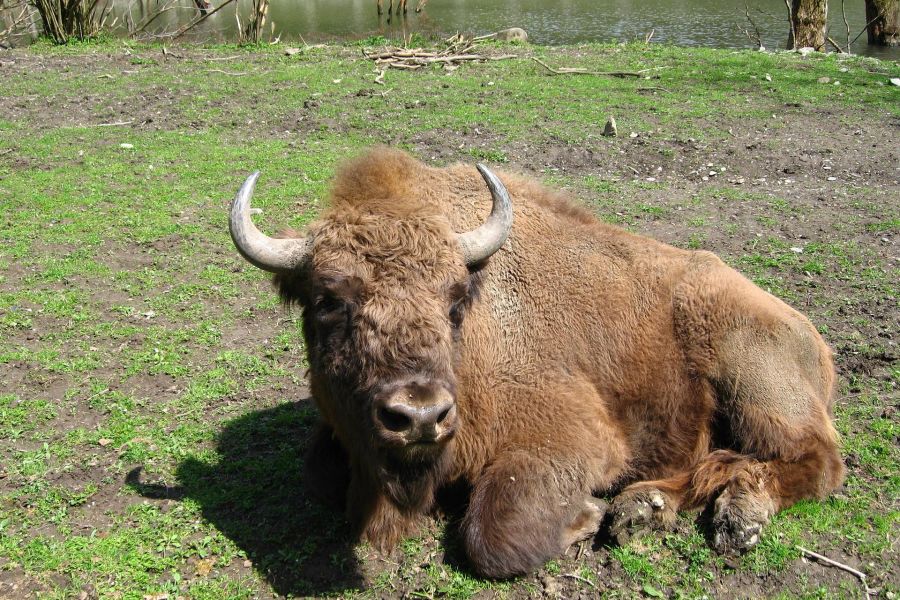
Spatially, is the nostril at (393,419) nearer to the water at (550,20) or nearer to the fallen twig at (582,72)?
the fallen twig at (582,72)

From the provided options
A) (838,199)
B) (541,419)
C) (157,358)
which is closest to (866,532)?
(541,419)

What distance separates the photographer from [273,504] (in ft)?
15.5

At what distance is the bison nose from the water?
19.6m

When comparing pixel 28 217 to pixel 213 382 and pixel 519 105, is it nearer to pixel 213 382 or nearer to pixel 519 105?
pixel 213 382

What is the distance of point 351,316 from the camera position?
3781 mm

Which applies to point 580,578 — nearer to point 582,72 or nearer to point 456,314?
point 456,314

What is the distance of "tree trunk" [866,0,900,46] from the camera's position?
907 inches

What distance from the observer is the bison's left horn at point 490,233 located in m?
4.18

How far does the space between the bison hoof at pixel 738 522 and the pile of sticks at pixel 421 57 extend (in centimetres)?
1355

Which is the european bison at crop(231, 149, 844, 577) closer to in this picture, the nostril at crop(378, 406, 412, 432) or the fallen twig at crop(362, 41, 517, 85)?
the nostril at crop(378, 406, 412, 432)

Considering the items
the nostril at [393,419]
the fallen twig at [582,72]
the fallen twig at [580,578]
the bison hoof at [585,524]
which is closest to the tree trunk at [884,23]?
the fallen twig at [582,72]

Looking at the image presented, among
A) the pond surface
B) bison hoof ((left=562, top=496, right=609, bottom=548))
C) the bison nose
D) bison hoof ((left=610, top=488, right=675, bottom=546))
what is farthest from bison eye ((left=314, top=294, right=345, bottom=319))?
the pond surface

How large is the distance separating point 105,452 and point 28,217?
528 cm

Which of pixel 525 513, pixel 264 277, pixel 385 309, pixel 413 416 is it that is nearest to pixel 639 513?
pixel 525 513
